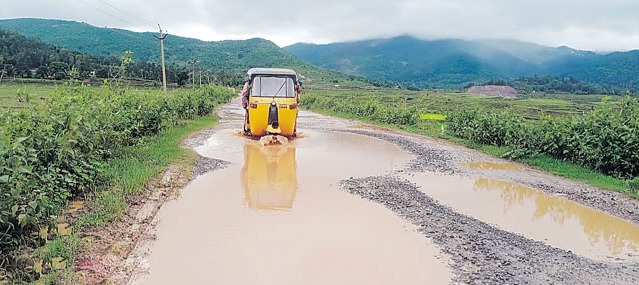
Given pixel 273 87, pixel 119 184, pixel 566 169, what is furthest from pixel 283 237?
pixel 273 87

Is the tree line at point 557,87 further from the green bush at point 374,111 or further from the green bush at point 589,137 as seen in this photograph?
the green bush at point 589,137

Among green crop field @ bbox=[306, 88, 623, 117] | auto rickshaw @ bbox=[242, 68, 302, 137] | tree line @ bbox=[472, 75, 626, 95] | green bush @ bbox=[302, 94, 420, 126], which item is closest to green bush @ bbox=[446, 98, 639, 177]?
green crop field @ bbox=[306, 88, 623, 117]

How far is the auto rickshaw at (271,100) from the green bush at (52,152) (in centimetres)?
366

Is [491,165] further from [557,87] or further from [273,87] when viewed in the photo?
[557,87]

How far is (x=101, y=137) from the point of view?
7.83 m

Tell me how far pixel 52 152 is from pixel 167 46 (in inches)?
4248

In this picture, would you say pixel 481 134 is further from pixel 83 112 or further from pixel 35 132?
pixel 35 132

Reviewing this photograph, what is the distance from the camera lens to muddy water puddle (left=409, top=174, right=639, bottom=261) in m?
6.03

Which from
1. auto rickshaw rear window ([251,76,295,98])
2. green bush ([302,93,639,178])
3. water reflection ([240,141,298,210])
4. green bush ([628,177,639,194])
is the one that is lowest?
water reflection ([240,141,298,210])

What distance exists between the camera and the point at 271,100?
13812 millimetres

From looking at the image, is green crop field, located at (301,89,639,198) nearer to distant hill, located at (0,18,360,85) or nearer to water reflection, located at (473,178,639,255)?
water reflection, located at (473,178,639,255)

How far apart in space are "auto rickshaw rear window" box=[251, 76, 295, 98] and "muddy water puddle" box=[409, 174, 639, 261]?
6.01 meters

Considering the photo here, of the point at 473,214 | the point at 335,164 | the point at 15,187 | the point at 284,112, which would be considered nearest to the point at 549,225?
the point at 473,214

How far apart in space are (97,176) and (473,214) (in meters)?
6.15
